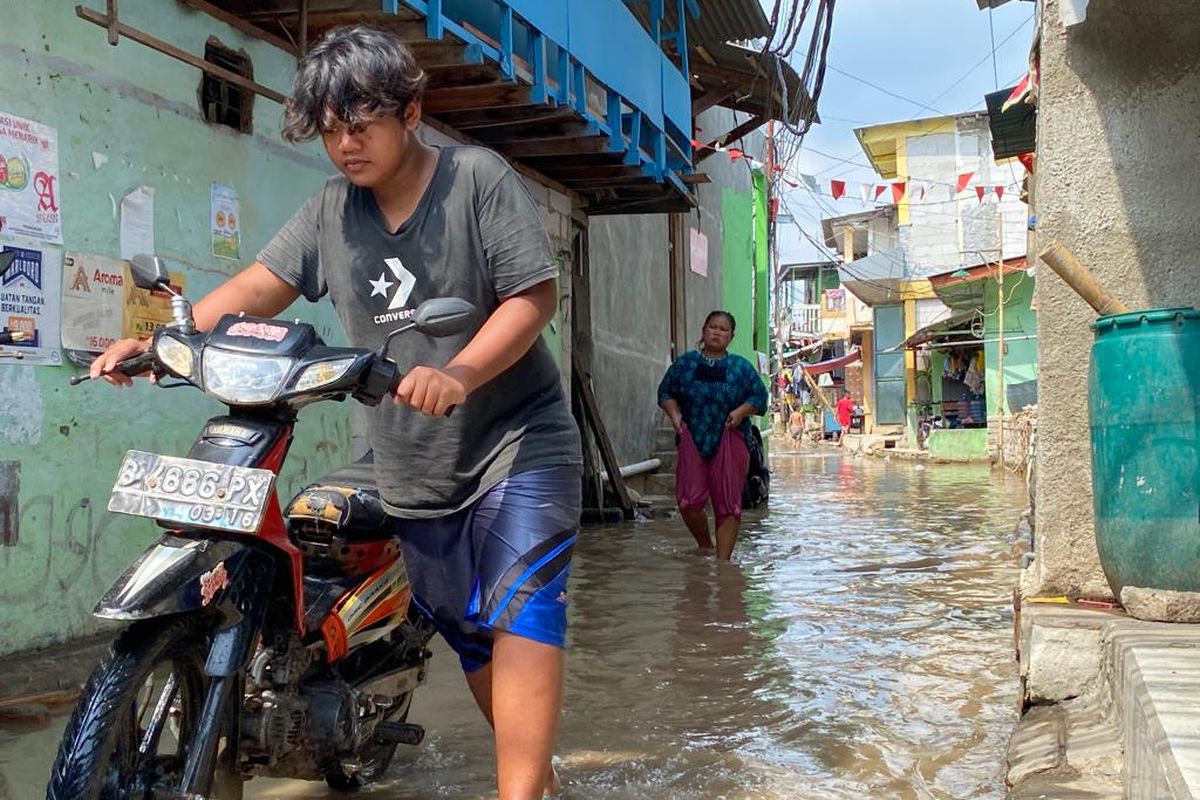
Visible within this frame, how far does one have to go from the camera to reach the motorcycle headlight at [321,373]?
7.07 feet

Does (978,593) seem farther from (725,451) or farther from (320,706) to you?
(320,706)

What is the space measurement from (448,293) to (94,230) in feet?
9.50

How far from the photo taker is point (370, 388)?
2.19 m

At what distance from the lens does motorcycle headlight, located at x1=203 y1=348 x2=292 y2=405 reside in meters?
2.16

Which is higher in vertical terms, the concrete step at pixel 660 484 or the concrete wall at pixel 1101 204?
the concrete wall at pixel 1101 204

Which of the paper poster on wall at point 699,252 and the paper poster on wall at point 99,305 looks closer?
the paper poster on wall at point 99,305

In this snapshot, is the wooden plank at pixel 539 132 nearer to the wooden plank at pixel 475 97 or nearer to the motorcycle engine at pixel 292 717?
the wooden plank at pixel 475 97

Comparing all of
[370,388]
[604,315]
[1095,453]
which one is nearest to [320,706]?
[370,388]

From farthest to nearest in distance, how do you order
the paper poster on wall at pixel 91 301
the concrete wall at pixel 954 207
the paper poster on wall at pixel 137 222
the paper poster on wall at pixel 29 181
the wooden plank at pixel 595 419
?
the concrete wall at pixel 954 207
the wooden plank at pixel 595 419
the paper poster on wall at pixel 137 222
the paper poster on wall at pixel 91 301
the paper poster on wall at pixel 29 181

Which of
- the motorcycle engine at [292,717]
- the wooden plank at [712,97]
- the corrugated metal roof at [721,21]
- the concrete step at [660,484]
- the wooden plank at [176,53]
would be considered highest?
the corrugated metal roof at [721,21]

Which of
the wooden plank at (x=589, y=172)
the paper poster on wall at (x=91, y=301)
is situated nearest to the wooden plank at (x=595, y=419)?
the wooden plank at (x=589, y=172)

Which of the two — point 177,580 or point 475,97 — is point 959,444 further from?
point 177,580

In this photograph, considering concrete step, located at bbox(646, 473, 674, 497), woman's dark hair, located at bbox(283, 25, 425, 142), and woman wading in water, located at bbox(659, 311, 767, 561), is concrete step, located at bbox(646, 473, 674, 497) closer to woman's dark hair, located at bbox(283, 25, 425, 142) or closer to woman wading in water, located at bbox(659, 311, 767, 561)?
woman wading in water, located at bbox(659, 311, 767, 561)

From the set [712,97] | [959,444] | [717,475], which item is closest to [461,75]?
[717,475]
